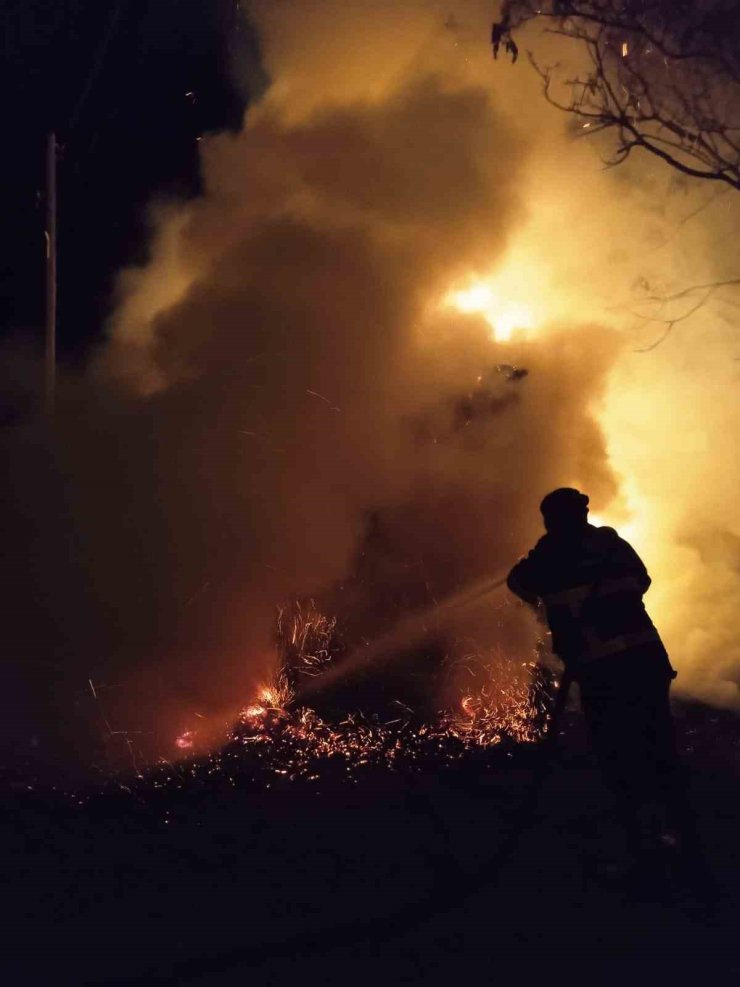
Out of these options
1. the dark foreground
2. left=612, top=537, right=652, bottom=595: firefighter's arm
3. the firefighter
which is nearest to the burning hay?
the dark foreground

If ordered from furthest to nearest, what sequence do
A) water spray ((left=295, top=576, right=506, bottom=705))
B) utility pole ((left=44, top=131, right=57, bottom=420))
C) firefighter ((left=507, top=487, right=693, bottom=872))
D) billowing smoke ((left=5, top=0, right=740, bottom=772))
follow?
utility pole ((left=44, top=131, right=57, bottom=420)), billowing smoke ((left=5, top=0, right=740, bottom=772)), water spray ((left=295, top=576, right=506, bottom=705)), firefighter ((left=507, top=487, right=693, bottom=872))

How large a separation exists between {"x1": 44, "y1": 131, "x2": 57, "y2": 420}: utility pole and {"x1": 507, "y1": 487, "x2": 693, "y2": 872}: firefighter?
574 centimetres

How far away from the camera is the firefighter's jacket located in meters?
3.58

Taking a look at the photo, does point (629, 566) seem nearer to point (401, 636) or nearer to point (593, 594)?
point (593, 594)

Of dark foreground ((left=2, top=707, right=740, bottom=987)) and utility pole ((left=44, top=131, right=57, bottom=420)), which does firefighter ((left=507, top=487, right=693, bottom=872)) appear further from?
utility pole ((left=44, top=131, right=57, bottom=420))

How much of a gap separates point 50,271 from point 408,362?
3.87m

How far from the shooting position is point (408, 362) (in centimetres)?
722

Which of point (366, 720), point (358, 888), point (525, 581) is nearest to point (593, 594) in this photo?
point (525, 581)

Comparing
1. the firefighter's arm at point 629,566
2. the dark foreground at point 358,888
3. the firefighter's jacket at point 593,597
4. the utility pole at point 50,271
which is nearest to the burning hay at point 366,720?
the dark foreground at point 358,888

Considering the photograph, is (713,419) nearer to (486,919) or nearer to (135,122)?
(486,919)

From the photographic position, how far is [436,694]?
5.70 metres

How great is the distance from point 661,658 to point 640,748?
0.36 meters

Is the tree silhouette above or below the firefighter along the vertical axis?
above

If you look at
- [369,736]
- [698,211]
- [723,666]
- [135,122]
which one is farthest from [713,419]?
[135,122]
